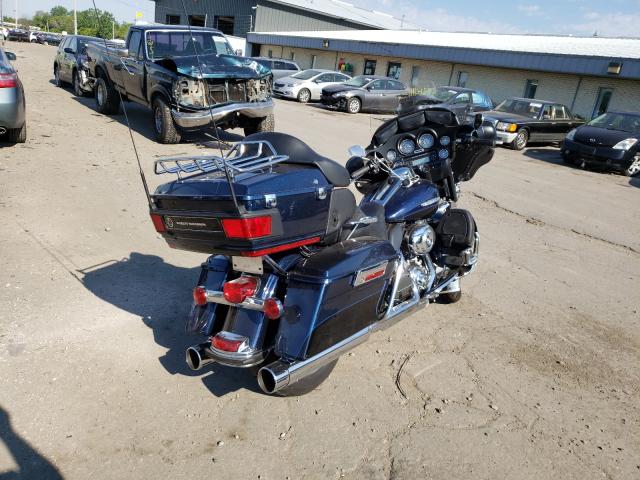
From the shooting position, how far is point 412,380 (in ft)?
11.7

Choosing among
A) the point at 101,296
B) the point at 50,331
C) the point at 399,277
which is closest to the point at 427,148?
the point at 399,277

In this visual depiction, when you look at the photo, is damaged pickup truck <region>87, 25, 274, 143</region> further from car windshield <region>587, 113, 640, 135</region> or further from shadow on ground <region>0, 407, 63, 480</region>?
car windshield <region>587, 113, 640, 135</region>

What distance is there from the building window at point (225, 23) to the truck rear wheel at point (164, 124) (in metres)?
39.6

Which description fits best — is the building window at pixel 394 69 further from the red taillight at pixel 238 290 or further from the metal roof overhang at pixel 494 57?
the red taillight at pixel 238 290

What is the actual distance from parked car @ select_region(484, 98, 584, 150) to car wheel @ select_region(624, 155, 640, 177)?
10.9 feet

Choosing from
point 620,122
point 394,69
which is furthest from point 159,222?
point 394,69

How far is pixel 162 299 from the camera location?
4.32 meters

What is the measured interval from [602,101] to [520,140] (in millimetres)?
9368

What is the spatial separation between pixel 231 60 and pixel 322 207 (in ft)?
26.2

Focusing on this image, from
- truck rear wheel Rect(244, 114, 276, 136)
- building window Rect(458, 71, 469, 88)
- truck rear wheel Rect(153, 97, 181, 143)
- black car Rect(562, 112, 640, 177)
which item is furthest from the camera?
building window Rect(458, 71, 469, 88)

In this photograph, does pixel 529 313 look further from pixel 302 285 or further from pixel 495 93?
pixel 495 93

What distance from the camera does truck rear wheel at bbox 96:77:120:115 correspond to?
1253 centimetres

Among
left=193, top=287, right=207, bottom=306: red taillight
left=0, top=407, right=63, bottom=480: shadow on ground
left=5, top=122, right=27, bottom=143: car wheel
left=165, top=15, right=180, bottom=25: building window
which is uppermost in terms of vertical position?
left=165, top=15, right=180, bottom=25: building window

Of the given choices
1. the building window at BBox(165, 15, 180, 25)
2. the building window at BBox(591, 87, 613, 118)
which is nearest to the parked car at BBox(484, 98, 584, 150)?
the building window at BBox(591, 87, 613, 118)
